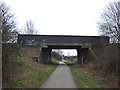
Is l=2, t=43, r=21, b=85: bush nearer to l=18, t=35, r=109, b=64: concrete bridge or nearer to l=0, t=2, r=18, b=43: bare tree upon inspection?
l=0, t=2, r=18, b=43: bare tree

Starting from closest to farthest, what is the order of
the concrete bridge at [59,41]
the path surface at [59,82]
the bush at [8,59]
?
the bush at [8,59]
the path surface at [59,82]
the concrete bridge at [59,41]

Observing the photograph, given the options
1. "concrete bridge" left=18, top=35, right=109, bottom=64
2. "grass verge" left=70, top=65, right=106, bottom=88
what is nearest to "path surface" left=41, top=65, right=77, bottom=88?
"grass verge" left=70, top=65, right=106, bottom=88

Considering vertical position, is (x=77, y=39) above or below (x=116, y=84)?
above

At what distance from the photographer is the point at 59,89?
1454cm

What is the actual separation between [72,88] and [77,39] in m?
34.6

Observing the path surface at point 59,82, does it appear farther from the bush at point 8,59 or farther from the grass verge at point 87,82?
the bush at point 8,59

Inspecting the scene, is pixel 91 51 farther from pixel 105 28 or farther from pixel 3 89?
pixel 3 89

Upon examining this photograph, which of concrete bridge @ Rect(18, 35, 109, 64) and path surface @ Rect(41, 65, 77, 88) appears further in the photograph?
concrete bridge @ Rect(18, 35, 109, 64)

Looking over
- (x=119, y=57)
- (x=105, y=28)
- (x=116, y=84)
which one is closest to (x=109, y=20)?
(x=105, y=28)

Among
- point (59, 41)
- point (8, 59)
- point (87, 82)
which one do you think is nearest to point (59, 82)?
point (87, 82)

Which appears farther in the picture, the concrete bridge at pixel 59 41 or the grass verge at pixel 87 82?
the concrete bridge at pixel 59 41

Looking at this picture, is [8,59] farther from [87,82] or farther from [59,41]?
[59,41]

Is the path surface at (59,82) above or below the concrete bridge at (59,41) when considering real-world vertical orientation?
below

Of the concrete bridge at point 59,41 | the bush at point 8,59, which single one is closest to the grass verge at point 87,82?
the bush at point 8,59
